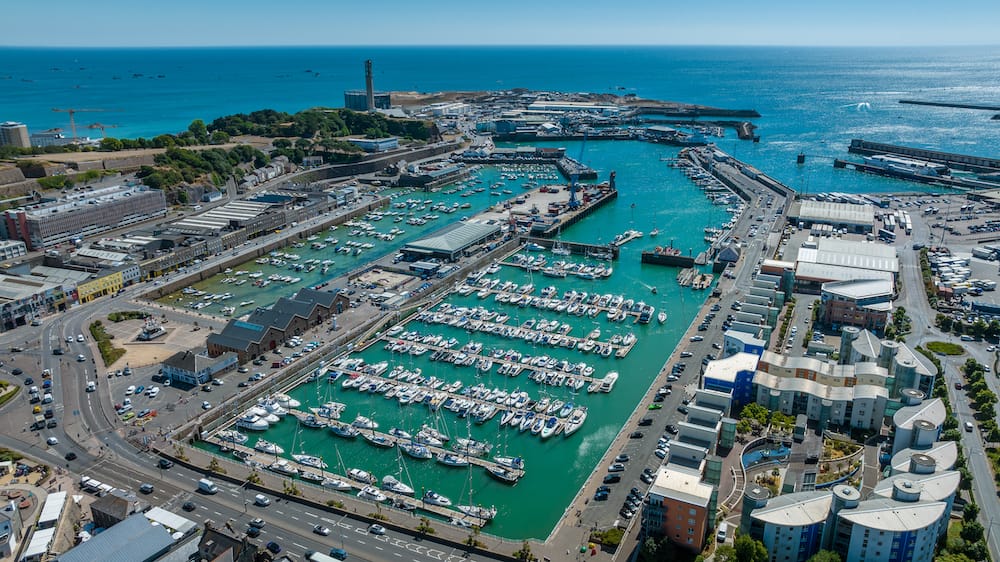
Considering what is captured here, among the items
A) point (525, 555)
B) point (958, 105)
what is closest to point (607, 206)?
point (525, 555)

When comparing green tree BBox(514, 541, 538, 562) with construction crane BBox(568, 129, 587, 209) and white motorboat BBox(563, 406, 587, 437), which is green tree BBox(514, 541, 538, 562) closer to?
white motorboat BBox(563, 406, 587, 437)

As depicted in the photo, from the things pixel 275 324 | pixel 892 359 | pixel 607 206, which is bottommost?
pixel 892 359

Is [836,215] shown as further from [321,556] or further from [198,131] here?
[198,131]

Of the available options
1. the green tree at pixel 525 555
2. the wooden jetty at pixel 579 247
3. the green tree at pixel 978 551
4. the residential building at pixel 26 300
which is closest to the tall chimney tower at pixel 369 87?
the wooden jetty at pixel 579 247

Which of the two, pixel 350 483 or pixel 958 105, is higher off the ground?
pixel 958 105

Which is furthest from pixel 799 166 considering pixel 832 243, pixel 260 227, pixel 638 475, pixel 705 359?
pixel 638 475

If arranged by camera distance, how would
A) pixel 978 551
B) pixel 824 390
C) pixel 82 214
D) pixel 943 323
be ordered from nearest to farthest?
pixel 978 551, pixel 824 390, pixel 943 323, pixel 82 214

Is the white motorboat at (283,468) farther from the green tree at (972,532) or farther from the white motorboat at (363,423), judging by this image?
the green tree at (972,532)
